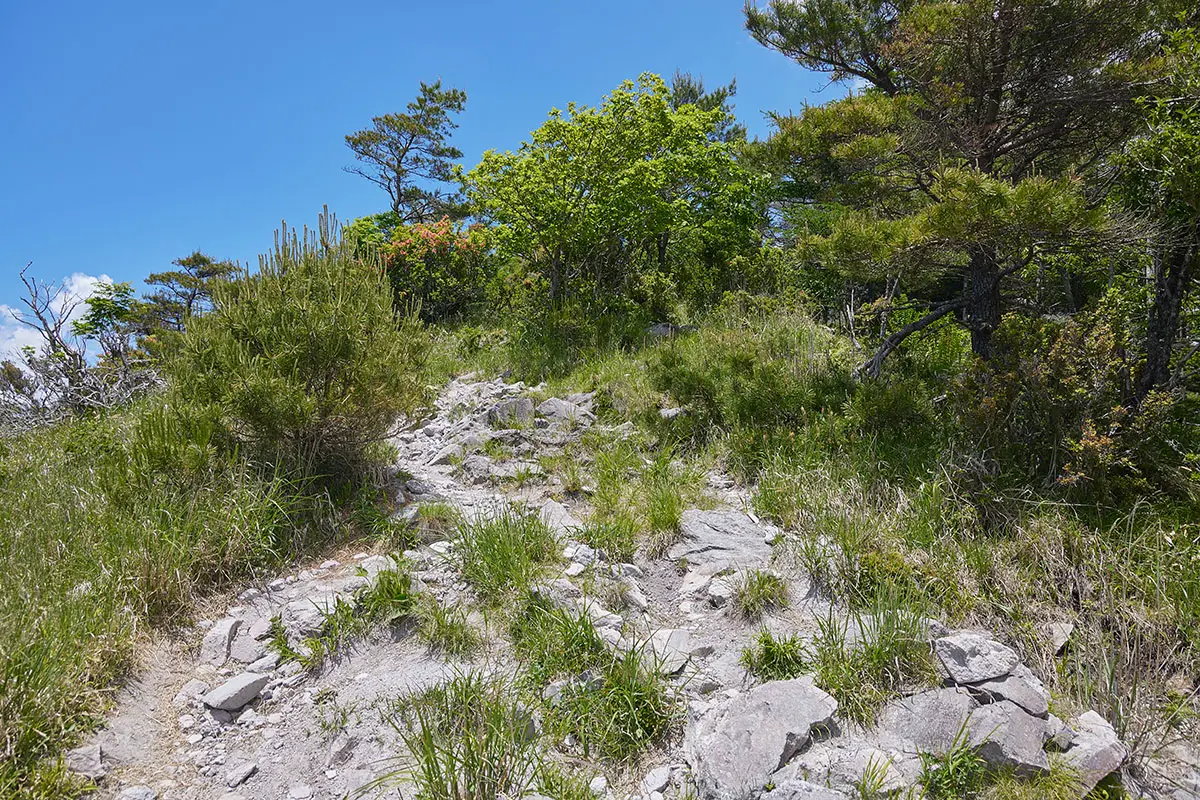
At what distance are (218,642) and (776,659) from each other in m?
3.42

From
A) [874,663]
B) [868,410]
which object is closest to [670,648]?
[874,663]

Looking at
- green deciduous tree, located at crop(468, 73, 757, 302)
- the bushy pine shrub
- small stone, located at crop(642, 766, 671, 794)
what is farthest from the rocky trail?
green deciduous tree, located at crop(468, 73, 757, 302)

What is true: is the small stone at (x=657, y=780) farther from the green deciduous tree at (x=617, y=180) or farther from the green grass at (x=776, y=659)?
the green deciduous tree at (x=617, y=180)

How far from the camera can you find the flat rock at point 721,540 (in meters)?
4.40

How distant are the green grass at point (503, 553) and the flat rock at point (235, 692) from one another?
4.44ft

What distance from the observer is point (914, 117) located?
598cm

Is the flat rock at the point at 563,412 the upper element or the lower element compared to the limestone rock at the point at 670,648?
upper

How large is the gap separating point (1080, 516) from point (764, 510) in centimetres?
215

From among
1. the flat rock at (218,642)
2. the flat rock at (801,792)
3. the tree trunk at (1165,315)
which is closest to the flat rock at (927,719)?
the flat rock at (801,792)

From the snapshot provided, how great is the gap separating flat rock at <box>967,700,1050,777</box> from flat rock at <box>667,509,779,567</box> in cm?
174

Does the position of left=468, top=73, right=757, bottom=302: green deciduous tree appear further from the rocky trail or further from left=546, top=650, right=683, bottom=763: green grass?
left=546, top=650, right=683, bottom=763: green grass

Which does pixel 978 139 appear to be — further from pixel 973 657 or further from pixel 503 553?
pixel 503 553

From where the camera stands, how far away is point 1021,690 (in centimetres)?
281

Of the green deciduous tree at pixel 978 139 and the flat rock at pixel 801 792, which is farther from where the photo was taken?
the green deciduous tree at pixel 978 139
